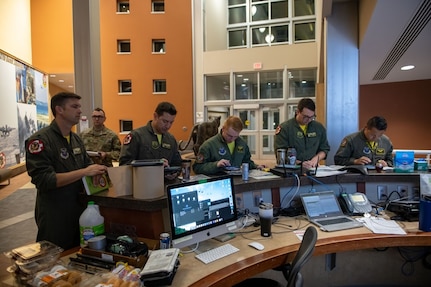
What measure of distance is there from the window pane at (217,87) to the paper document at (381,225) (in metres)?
8.88

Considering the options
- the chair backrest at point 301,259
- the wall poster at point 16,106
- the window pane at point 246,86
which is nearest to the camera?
the chair backrest at point 301,259

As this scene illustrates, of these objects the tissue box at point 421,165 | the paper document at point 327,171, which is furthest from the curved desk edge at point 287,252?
the tissue box at point 421,165

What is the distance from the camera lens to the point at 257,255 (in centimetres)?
164

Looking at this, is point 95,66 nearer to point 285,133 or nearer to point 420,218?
point 285,133

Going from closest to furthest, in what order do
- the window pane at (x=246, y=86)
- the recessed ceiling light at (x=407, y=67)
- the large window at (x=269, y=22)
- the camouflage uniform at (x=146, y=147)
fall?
the camouflage uniform at (x=146, y=147) < the recessed ceiling light at (x=407, y=67) < the large window at (x=269, y=22) < the window pane at (x=246, y=86)

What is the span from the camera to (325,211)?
2.25 metres

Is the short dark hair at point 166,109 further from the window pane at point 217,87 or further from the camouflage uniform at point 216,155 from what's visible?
the window pane at point 217,87

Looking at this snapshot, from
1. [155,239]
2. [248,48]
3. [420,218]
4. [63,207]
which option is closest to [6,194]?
[63,207]

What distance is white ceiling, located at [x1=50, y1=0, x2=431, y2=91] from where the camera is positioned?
124 inches

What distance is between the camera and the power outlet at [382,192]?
2473 millimetres

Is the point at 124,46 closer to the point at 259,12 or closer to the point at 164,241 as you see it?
the point at 259,12

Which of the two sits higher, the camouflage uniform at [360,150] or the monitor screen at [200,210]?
the camouflage uniform at [360,150]

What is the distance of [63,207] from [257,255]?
3.99 feet

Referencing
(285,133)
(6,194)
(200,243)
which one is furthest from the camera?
(6,194)
